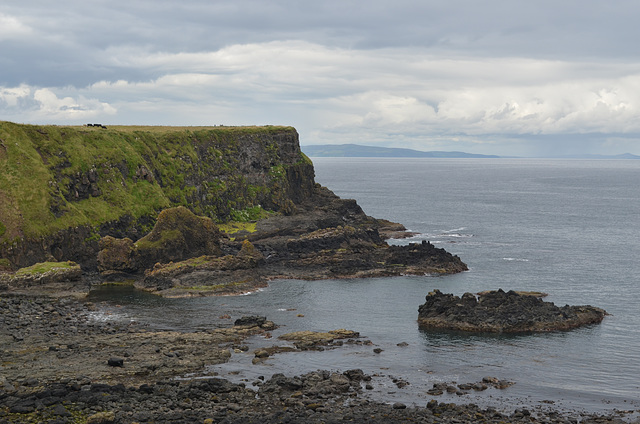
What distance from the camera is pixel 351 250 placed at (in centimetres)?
9956

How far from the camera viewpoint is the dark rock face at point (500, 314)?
2559 inches

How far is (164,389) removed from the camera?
148 ft

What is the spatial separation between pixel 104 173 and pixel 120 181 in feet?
10.0

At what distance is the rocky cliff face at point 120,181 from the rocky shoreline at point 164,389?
3083 cm

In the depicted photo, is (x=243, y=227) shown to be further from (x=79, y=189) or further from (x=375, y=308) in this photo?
(x=375, y=308)

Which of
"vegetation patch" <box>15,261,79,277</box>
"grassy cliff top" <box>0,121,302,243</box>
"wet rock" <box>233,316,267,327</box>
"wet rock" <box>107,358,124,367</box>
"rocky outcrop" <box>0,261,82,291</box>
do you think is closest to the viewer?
"wet rock" <box>107,358,124,367</box>

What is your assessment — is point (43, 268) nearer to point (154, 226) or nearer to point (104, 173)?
point (154, 226)

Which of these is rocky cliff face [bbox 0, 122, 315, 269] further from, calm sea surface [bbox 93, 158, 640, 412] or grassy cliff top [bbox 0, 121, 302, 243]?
calm sea surface [bbox 93, 158, 640, 412]

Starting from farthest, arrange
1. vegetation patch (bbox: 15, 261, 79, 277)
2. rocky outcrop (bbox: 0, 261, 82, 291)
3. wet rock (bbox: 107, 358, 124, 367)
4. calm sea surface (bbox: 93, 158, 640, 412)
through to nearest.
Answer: vegetation patch (bbox: 15, 261, 79, 277) → rocky outcrop (bbox: 0, 261, 82, 291) → wet rock (bbox: 107, 358, 124, 367) → calm sea surface (bbox: 93, 158, 640, 412)

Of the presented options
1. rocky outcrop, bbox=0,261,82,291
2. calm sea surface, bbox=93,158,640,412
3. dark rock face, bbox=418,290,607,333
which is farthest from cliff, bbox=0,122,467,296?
dark rock face, bbox=418,290,607,333

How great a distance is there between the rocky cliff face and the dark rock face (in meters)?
50.2

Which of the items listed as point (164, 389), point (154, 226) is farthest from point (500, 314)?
point (154, 226)

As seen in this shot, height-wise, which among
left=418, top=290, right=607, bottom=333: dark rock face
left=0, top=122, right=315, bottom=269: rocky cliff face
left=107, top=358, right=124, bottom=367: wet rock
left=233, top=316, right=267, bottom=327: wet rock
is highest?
left=0, top=122, right=315, bottom=269: rocky cliff face

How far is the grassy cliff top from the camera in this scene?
299ft
